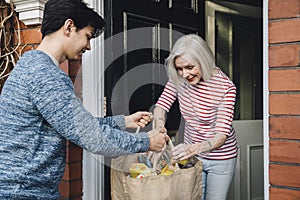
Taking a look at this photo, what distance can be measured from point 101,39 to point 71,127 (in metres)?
1.10

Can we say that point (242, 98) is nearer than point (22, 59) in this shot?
No

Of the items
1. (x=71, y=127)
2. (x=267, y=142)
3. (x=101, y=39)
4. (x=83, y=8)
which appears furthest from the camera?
(x=101, y=39)

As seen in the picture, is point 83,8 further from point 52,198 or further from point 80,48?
point 52,198

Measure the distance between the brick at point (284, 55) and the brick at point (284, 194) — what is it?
0.54m

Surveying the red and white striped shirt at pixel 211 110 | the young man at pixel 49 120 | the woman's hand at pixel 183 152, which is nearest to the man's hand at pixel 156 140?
the young man at pixel 49 120

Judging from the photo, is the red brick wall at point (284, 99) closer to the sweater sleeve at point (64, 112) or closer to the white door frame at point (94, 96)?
the sweater sleeve at point (64, 112)

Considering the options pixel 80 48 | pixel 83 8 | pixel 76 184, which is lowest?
pixel 76 184

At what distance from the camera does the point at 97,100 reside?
236 cm

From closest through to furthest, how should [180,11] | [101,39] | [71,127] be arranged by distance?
[71,127] → [101,39] → [180,11]

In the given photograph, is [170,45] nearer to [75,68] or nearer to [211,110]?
[75,68]

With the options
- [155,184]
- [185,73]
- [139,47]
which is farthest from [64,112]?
[139,47]

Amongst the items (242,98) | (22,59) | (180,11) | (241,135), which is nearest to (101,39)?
(180,11)

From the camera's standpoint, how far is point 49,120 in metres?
1.35

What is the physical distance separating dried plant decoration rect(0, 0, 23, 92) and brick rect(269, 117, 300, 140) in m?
1.53
